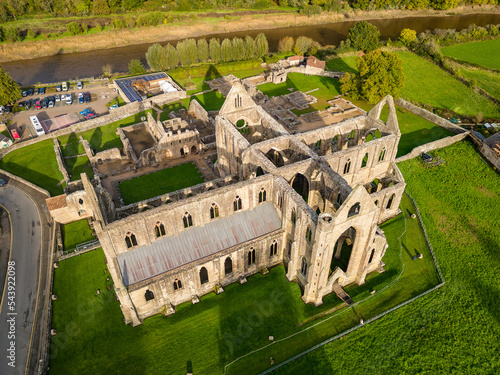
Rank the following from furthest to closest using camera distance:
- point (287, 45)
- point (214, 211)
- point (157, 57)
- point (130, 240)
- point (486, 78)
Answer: point (287, 45)
point (157, 57)
point (486, 78)
point (214, 211)
point (130, 240)

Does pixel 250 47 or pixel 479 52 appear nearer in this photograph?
pixel 250 47

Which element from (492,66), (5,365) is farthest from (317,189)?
(492,66)

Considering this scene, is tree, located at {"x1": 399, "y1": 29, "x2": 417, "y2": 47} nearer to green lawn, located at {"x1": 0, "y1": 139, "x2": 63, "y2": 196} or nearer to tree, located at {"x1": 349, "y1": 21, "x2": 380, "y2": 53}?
tree, located at {"x1": 349, "y1": 21, "x2": 380, "y2": 53}

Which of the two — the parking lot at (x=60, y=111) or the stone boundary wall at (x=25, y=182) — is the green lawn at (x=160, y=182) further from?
the parking lot at (x=60, y=111)

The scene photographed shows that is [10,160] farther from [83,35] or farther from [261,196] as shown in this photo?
[83,35]

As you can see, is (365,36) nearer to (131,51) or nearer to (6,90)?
(131,51)

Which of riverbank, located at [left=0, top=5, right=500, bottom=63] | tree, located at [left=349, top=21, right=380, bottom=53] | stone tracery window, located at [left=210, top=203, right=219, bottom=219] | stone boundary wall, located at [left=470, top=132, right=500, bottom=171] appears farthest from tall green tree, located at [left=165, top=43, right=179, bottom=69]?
stone boundary wall, located at [left=470, top=132, right=500, bottom=171]

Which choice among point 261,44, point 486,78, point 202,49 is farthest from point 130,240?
point 486,78
